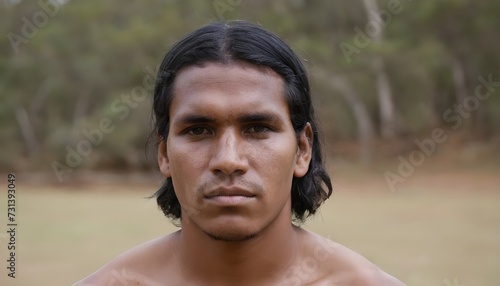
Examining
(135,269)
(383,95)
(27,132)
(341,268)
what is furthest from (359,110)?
(135,269)

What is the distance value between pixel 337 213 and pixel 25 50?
649 inches

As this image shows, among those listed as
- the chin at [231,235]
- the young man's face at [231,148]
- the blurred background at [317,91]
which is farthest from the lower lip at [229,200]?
the blurred background at [317,91]

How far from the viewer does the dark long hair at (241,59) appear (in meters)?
3.00

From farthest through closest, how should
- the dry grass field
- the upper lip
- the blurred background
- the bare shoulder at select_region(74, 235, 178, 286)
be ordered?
1. the blurred background
2. the dry grass field
3. the bare shoulder at select_region(74, 235, 178, 286)
4. the upper lip

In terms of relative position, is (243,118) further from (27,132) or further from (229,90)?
(27,132)

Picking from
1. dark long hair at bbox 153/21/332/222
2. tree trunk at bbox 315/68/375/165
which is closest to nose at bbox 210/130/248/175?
dark long hair at bbox 153/21/332/222

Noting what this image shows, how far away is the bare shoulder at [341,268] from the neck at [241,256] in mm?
147

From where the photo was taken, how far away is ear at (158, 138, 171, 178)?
10.5 feet

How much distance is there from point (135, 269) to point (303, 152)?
97cm

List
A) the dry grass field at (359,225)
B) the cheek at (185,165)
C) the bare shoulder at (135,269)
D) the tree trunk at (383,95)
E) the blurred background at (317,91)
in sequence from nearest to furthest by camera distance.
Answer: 1. the cheek at (185,165)
2. the bare shoulder at (135,269)
3. the dry grass field at (359,225)
4. the blurred background at (317,91)
5. the tree trunk at (383,95)

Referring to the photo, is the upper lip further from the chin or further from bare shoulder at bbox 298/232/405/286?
bare shoulder at bbox 298/232/405/286

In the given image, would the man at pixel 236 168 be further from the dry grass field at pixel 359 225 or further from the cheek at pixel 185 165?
the dry grass field at pixel 359 225

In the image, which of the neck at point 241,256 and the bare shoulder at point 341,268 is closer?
the neck at point 241,256

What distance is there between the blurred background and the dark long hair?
1589 centimetres
